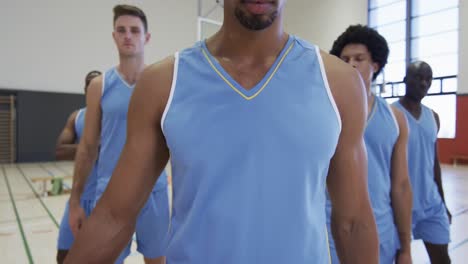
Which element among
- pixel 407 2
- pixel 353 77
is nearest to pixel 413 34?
pixel 407 2

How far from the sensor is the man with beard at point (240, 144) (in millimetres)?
884

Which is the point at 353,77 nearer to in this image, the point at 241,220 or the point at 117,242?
the point at 241,220

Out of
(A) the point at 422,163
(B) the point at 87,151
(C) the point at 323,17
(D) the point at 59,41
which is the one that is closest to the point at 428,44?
(C) the point at 323,17

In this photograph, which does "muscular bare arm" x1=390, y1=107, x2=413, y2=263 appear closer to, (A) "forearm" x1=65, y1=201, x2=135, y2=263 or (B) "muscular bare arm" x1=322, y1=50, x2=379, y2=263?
(B) "muscular bare arm" x1=322, y1=50, x2=379, y2=263

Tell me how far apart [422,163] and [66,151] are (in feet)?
8.95

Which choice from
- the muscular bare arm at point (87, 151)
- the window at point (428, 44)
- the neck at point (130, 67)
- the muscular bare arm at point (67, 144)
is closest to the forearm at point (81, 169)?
the muscular bare arm at point (87, 151)

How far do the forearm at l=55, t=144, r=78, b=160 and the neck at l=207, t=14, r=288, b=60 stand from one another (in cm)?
236

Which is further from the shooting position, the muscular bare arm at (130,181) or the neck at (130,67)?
the neck at (130,67)

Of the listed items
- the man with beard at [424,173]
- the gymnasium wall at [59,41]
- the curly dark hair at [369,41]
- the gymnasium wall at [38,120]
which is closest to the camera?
the curly dark hair at [369,41]

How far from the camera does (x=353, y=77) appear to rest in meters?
0.98

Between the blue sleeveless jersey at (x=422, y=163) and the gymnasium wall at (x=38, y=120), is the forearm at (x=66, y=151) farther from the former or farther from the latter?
the gymnasium wall at (x=38, y=120)

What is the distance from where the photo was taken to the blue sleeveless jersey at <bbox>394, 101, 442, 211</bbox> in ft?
8.47

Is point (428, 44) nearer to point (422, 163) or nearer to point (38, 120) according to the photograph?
point (422, 163)

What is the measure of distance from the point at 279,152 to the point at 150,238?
1.59m
